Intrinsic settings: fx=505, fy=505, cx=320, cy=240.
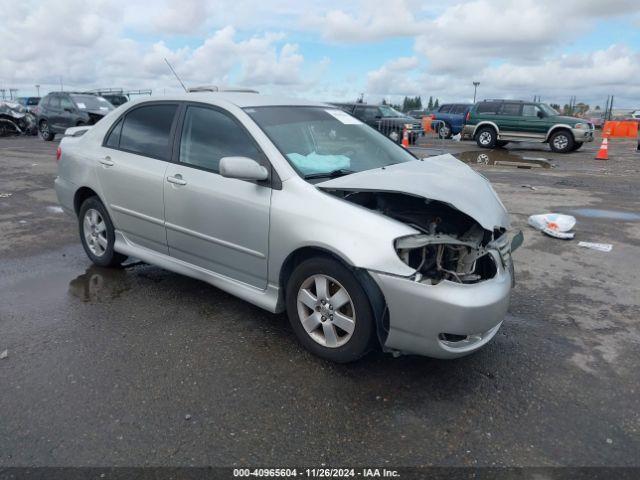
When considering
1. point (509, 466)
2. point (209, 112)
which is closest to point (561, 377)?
point (509, 466)

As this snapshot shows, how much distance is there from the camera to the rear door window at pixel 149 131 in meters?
4.17

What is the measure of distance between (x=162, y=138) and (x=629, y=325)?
402 cm

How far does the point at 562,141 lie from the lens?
706 inches

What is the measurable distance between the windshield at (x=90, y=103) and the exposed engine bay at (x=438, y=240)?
17.5m

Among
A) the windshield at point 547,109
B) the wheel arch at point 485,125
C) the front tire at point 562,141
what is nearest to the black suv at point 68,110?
the wheel arch at point 485,125

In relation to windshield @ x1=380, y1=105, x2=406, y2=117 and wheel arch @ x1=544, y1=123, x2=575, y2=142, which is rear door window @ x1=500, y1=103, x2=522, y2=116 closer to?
wheel arch @ x1=544, y1=123, x2=575, y2=142

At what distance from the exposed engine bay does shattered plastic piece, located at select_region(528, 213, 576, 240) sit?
3170 mm

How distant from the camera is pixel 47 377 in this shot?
10.1 feet

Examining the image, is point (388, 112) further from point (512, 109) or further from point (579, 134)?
point (579, 134)

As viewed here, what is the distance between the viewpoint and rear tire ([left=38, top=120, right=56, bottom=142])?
19.7 metres

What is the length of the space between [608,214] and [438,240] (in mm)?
5947

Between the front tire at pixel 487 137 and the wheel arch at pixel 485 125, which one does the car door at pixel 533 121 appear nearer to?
the wheel arch at pixel 485 125

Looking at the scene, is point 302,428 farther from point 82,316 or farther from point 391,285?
point 82,316

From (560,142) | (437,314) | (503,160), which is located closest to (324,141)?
(437,314)
